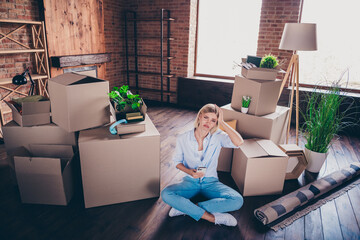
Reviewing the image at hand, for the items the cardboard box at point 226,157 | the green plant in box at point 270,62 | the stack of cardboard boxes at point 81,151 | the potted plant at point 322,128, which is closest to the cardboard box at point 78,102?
the stack of cardboard boxes at point 81,151

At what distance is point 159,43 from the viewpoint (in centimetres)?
505

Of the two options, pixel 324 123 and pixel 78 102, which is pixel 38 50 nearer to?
pixel 78 102

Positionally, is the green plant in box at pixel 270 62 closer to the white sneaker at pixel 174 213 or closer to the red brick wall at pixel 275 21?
the red brick wall at pixel 275 21

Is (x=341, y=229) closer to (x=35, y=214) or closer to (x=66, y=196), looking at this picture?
(x=66, y=196)

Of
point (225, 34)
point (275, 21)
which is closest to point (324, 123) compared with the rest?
point (275, 21)

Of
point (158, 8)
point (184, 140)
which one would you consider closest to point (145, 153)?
point (184, 140)

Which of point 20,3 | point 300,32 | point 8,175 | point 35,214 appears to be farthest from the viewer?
point 20,3

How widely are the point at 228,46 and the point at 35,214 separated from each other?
13.5ft

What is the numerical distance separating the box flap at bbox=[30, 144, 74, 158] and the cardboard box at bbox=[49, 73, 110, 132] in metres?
0.20

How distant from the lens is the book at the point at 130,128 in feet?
6.22

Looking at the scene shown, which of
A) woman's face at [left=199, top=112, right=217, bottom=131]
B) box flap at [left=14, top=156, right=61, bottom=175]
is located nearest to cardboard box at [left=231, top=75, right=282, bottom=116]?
woman's face at [left=199, top=112, right=217, bottom=131]

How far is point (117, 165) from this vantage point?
75.6 inches

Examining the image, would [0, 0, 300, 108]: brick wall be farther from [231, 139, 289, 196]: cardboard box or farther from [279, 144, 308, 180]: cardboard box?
[231, 139, 289, 196]: cardboard box

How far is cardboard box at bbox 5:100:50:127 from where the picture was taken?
1996mm
